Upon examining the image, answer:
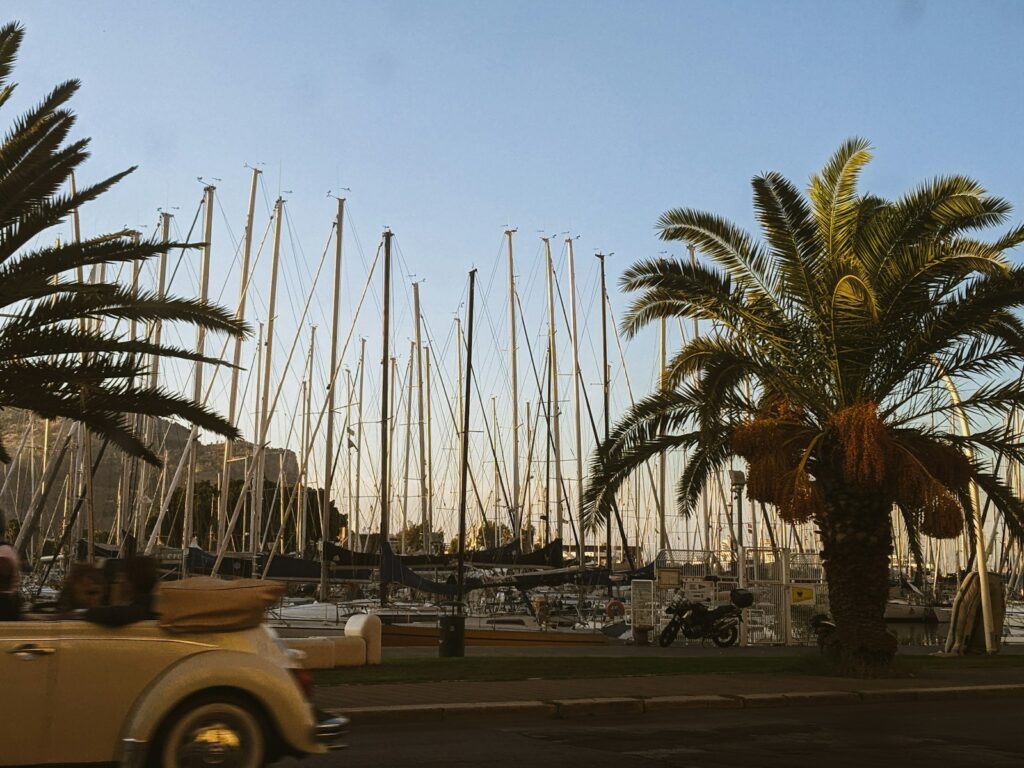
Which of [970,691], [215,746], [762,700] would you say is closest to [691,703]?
[762,700]

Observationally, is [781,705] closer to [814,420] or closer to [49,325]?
[814,420]

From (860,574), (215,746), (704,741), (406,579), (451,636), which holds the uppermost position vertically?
(406,579)

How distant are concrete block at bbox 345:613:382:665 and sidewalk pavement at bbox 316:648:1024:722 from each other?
3.32 meters

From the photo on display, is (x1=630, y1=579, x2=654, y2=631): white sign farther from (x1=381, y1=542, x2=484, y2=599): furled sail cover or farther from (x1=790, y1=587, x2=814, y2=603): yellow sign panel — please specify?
(x1=381, y1=542, x2=484, y2=599): furled sail cover

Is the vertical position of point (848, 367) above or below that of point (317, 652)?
above

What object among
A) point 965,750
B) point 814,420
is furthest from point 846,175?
point 965,750

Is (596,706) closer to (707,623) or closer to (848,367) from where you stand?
(848,367)

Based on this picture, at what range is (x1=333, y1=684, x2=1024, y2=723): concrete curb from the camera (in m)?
12.7

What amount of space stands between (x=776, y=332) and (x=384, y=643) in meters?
13.4

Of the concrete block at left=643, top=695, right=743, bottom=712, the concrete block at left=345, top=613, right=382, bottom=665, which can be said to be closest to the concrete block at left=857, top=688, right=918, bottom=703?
the concrete block at left=643, top=695, right=743, bottom=712

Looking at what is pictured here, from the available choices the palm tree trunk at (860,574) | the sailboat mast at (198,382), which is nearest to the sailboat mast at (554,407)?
the sailboat mast at (198,382)

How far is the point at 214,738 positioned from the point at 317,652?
10797 millimetres

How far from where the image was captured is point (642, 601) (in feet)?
98.3

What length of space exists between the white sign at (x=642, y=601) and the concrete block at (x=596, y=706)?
1532cm
